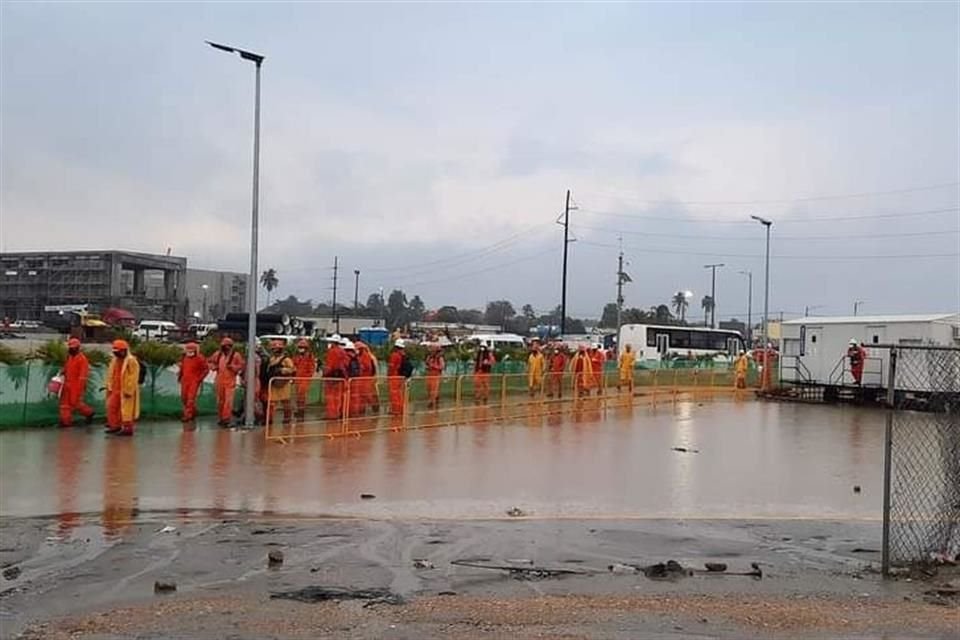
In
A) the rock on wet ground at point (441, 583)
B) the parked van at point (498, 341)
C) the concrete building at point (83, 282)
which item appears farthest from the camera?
the concrete building at point (83, 282)

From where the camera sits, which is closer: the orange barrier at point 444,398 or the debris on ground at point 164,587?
the debris on ground at point 164,587

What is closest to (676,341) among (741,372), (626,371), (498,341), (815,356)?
(498,341)

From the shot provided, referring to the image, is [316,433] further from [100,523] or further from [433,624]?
[433,624]

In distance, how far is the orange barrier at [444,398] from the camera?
61.4 feet

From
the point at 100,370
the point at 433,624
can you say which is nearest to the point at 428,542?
the point at 433,624

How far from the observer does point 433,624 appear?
598 cm

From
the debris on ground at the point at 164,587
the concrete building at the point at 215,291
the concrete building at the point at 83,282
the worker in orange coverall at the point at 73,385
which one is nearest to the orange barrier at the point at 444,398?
the worker in orange coverall at the point at 73,385

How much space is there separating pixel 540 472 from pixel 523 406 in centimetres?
1179

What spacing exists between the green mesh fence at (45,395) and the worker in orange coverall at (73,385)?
0.45m

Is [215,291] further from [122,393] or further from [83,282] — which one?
[122,393]

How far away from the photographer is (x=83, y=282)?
80.1m

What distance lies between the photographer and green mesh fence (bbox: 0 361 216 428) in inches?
698

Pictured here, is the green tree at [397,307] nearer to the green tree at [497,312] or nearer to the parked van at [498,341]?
the green tree at [497,312]

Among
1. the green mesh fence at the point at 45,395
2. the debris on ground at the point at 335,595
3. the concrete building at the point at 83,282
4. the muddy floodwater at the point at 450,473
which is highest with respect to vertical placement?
the concrete building at the point at 83,282
